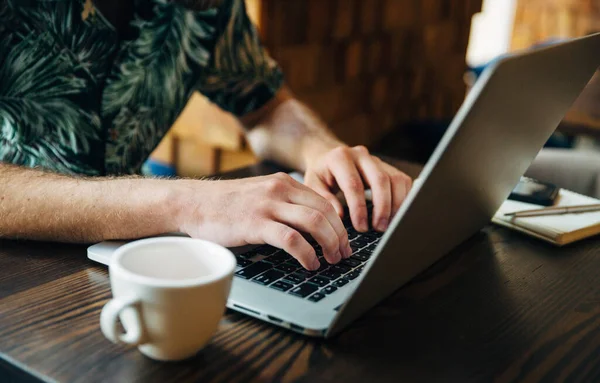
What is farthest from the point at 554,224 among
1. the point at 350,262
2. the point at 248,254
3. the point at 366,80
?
the point at 366,80

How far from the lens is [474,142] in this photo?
1.74 ft

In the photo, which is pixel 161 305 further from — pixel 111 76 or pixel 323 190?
pixel 111 76

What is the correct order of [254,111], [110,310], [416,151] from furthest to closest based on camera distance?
[416,151] < [254,111] < [110,310]

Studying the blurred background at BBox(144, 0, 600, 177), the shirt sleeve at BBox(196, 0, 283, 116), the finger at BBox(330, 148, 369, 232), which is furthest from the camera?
the blurred background at BBox(144, 0, 600, 177)

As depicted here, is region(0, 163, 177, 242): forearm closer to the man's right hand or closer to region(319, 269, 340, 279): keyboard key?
the man's right hand

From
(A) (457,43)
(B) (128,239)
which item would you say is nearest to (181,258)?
(B) (128,239)

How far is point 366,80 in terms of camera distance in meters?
2.29

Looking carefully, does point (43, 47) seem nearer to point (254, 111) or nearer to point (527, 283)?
point (254, 111)

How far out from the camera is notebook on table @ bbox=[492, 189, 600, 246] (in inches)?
32.1

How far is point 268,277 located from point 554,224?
0.41m

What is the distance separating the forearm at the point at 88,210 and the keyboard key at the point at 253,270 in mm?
114

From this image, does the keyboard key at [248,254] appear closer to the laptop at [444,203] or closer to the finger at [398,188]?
the laptop at [444,203]

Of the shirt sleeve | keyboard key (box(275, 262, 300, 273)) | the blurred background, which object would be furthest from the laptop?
the blurred background

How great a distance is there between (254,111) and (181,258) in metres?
0.85
